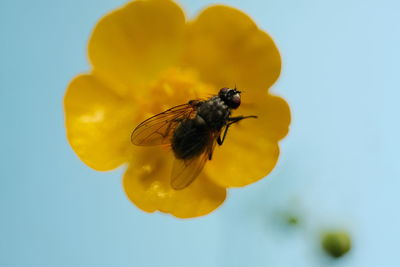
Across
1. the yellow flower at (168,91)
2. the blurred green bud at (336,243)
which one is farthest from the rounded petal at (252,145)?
the blurred green bud at (336,243)

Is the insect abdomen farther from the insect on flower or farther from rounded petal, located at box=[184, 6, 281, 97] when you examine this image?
rounded petal, located at box=[184, 6, 281, 97]

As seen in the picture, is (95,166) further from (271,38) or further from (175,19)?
(271,38)

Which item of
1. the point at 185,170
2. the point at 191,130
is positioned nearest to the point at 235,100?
the point at 191,130

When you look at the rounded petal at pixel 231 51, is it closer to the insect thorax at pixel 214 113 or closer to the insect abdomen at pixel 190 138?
the insect thorax at pixel 214 113

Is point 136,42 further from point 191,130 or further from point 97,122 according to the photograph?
point 191,130

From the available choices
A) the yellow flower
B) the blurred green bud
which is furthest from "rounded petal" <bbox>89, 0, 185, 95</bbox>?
the blurred green bud

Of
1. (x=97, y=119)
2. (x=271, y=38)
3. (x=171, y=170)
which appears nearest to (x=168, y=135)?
(x=171, y=170)
